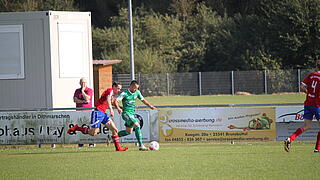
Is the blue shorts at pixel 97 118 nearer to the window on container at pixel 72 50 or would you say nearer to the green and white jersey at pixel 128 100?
the green and white jersey at pixel 128 100

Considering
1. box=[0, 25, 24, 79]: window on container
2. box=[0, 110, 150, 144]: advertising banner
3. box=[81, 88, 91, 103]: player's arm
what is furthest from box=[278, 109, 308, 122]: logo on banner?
box=[0, 25, 24, 79]: window on container

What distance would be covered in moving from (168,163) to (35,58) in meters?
9.09

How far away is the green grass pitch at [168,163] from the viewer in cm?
1162

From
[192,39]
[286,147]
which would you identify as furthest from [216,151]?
[192,39]

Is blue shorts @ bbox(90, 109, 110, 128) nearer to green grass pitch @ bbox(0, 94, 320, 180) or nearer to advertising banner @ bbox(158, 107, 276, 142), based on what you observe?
green grass pitch @ bbox(0, 94, 320, 180)

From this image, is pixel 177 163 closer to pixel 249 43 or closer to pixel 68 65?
pixel 68 65

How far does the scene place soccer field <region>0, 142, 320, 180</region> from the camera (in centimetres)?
1162

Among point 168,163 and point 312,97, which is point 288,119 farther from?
point 168,163

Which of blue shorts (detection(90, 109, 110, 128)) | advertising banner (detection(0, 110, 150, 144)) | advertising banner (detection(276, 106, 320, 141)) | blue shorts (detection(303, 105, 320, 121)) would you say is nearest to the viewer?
blue shorts (detection(303, 105, 320, 121))

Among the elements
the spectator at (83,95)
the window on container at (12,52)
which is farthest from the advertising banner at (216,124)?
the window on container at (12,52)

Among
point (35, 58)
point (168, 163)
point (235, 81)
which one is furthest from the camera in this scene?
point (235, 81)

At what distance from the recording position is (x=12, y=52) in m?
21.0

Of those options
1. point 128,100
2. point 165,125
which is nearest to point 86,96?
point 128,100

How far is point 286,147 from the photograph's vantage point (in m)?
14.8
